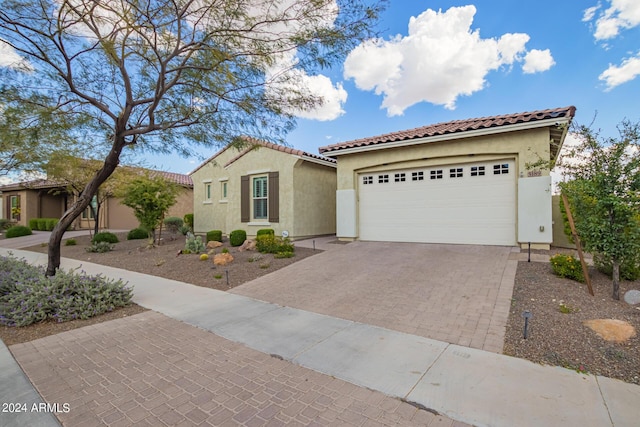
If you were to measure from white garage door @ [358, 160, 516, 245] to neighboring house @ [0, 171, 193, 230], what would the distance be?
16492 millimetres

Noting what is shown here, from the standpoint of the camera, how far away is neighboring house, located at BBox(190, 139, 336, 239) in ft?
44.0

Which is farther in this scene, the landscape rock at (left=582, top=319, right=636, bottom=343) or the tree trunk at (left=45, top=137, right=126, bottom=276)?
the tree trunk at (left=45, top=137, right=126, bottom=276)

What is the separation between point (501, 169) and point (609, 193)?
437 centimetres

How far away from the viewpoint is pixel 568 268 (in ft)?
20.7

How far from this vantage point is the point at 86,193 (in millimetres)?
7266

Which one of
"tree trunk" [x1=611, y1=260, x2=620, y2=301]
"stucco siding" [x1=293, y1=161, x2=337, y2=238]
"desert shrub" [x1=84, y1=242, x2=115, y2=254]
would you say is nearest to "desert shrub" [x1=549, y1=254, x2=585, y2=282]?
"tree trunk" [x1=611, y1=260, x2=620, y2=301]

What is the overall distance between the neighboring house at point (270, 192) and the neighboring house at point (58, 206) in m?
8.11

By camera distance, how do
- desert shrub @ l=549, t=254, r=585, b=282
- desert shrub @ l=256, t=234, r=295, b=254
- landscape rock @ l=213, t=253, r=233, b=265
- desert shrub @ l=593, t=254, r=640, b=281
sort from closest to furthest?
desert shrub @ l=593, t=254, r=640, b=281
desert shrub @ l=549, t=254, r=585, b=282
landscape rock @ l=213, t=253, r=233, b=265
desert shrub @ l=256, t=234, r=295, b=254

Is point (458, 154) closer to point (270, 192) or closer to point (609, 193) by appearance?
point (609, 193)

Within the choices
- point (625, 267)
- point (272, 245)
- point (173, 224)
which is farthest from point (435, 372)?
point (173, 224)

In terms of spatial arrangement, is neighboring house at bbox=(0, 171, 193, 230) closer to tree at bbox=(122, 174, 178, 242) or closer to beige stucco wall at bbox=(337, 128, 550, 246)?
tree at bbox=(122, 174, 178, 242)

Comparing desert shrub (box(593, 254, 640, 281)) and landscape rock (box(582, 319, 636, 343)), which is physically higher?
desert shrub (box(593, 254, 640, 281))

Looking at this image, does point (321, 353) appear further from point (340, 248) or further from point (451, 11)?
point (451, 11)

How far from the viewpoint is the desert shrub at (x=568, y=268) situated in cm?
624
